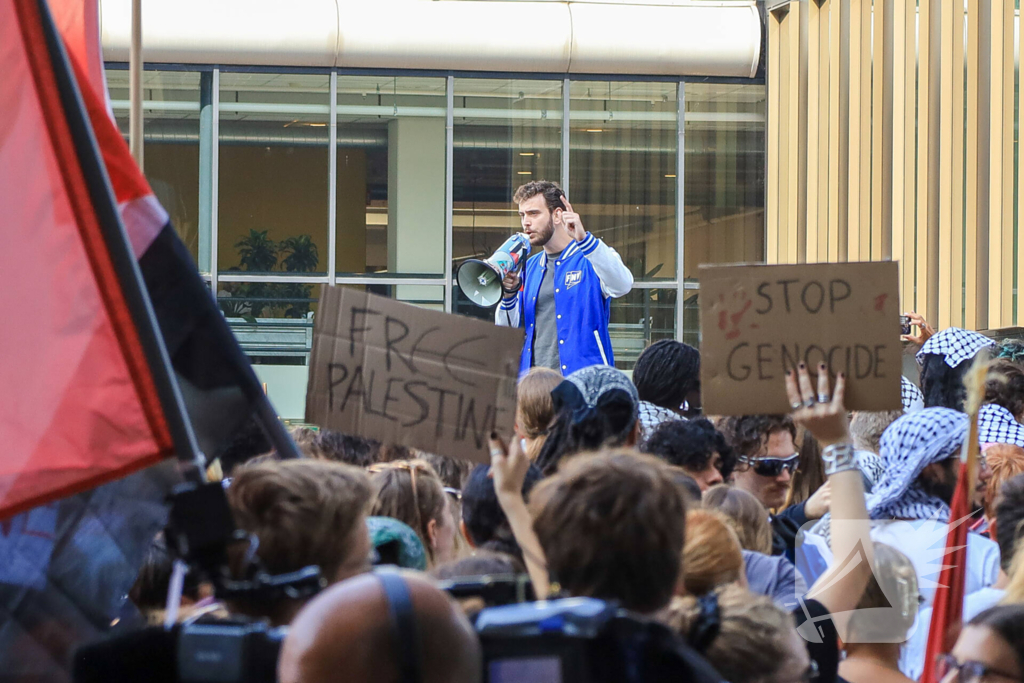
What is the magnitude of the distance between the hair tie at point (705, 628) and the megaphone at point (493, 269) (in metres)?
4.21

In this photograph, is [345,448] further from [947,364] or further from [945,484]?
[947,364]

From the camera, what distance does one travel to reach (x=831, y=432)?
106 inches

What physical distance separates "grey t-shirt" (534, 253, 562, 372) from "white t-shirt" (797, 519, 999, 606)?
3122 mm

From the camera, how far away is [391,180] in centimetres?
1242

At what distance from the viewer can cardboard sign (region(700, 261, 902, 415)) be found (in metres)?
2.84

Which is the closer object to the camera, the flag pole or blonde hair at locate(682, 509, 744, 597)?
blonde hair at locate(682, 509, 744, 597)

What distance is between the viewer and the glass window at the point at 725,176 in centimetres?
1267

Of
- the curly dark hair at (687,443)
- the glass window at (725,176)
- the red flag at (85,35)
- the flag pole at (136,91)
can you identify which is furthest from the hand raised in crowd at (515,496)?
the glass window at (725,176)

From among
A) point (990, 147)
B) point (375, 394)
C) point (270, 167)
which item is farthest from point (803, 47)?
point (375, 394)

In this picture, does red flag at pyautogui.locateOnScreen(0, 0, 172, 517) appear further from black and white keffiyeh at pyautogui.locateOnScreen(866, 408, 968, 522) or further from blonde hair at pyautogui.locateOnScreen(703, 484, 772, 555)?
black and white keffiyeh at pyautogui.locateOnScreen(866, 408, 968, 522)

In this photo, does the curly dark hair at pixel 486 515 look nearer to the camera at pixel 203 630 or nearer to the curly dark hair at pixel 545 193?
the camera at pixel 203 630

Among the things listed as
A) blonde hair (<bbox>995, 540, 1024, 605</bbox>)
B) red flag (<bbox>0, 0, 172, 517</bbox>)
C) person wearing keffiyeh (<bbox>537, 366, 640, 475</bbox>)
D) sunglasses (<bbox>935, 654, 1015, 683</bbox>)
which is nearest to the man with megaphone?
person wearing keffiyeh (<bbox>537, 366, 640, 475</bbox>)

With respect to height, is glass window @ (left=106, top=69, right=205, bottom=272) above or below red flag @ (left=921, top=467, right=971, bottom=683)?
above

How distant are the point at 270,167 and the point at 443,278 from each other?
2.09 m
